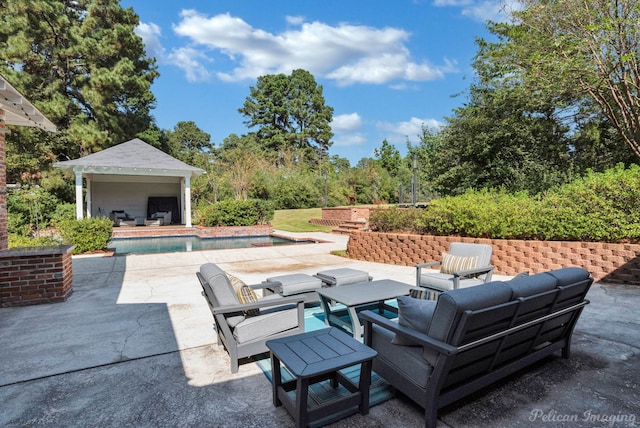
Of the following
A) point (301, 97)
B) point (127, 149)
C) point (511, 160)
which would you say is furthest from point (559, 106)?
point (301, 97)

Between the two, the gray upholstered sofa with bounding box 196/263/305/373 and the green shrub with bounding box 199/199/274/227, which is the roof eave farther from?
the gray upholstered sofa with bounding box 196/263/305/373

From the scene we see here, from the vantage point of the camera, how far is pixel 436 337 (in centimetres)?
212

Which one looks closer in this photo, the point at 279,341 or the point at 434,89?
the point at 279,341

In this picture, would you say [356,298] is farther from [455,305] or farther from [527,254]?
[527,254]

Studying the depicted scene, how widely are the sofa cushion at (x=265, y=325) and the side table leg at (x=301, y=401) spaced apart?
108cm

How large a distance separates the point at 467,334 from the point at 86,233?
10.8 meters

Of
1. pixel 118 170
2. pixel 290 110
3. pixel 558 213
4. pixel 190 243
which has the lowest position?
pixel 190 243

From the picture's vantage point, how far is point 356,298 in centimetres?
374

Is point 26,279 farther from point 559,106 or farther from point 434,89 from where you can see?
point 434,89

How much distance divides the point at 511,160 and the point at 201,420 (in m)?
13.7

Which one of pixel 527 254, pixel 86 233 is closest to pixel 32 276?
pixel 86 233

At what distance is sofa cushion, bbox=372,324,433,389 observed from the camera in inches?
88.4

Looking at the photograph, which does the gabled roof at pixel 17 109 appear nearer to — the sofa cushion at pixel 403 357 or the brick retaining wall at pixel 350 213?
the sofa cushion at pixel 403 357

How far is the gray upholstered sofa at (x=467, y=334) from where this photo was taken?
2.06 m
